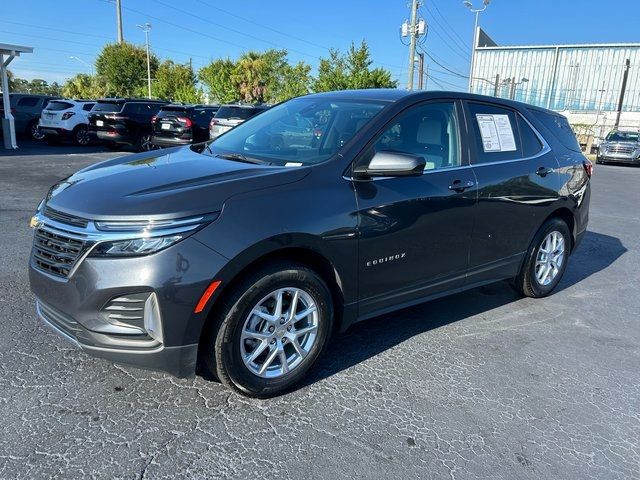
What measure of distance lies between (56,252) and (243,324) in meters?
1.06

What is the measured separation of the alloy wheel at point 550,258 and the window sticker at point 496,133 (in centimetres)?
103

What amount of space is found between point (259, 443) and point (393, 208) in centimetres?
162

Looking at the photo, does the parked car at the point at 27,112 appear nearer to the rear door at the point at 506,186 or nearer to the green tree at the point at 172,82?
the rear door at the point at 506,186

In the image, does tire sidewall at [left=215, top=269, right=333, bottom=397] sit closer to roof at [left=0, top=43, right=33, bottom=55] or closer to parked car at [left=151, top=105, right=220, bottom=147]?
Answer: parked car at [left=151, top=105, right=220, bottom=147]

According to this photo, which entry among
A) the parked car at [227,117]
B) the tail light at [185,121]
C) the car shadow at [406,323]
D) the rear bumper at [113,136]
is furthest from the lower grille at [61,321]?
the rear bumper at [113,136]

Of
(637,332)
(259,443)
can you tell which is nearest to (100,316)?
(259,443)

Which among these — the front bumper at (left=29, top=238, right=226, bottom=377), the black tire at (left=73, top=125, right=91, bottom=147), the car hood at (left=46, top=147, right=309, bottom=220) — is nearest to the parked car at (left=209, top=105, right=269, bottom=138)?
the black tire at (left=73, top=125, right=91, bottom=147)

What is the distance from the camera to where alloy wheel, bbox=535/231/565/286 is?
16.2ft

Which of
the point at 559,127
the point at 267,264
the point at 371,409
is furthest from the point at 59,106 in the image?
the point at 371,409

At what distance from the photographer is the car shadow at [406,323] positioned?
11.9 feet

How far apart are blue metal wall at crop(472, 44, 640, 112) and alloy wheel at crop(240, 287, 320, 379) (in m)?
60.5

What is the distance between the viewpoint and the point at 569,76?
5862 centimetres

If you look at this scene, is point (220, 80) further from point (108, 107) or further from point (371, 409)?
point (371, 409)

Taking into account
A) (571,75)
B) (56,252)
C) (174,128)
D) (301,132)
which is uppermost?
(571,75)
